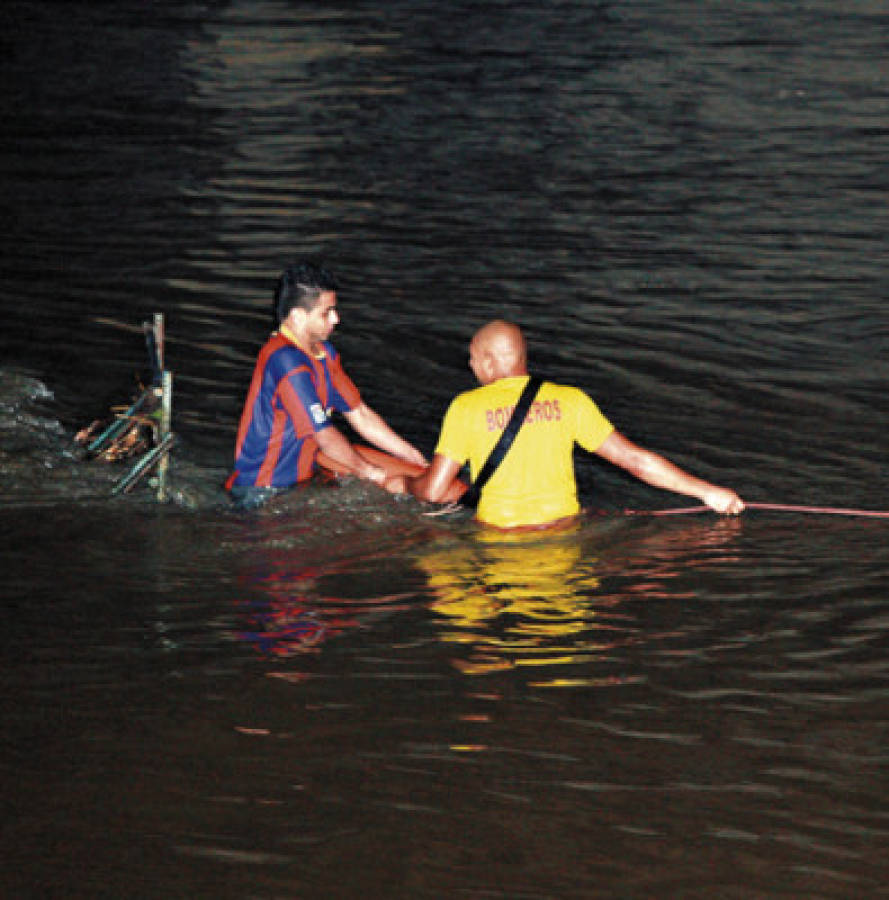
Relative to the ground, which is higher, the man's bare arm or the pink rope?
the man's bare arm

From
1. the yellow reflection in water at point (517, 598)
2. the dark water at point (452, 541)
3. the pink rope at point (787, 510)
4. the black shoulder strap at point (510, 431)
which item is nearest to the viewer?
the dark water at point (452, 541)

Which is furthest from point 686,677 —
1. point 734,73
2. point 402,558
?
point 734,73

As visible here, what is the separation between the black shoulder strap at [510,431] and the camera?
1039 centimetres

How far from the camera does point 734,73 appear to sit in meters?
34.4

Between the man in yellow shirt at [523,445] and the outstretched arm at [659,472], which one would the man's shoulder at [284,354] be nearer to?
the man in yellow shirt at [523,445]

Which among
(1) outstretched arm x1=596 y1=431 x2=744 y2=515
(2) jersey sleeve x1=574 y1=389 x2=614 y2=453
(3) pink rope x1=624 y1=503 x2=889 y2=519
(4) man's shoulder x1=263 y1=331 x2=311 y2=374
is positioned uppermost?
(4) man's shoulder x1=263 y1=331 x2=311 y2=374

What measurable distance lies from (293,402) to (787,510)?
143 inches

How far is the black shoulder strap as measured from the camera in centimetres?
1039

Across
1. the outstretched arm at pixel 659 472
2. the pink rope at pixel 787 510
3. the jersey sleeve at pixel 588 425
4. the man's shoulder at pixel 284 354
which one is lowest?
the pink rope at pixel 787 510

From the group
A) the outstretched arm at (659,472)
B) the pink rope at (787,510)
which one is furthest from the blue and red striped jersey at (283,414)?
the pink rope at (787,510)

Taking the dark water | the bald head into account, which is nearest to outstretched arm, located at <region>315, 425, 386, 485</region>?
the dark water

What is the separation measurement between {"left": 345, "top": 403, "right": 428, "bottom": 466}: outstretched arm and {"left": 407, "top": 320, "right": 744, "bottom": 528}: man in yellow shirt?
6.06 ft

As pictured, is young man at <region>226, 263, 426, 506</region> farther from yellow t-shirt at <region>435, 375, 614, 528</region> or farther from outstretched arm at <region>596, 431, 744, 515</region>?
outstretched arm at <region>596, 431, 744, 515</region>

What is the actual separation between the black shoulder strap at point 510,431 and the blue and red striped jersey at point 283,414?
59.1 inches
